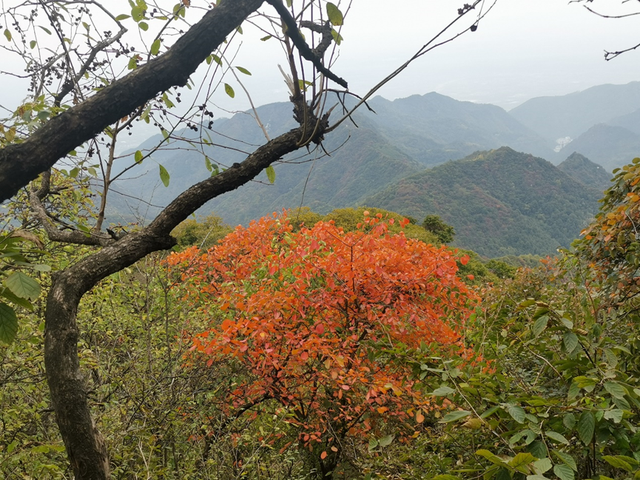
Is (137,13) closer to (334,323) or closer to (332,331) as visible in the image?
(332,331)

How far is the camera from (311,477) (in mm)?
4844

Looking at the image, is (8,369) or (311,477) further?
(311,477)

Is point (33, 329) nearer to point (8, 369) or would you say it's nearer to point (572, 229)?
point (8, 369)

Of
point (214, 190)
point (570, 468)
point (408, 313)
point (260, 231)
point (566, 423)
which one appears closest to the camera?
point (570, 468)

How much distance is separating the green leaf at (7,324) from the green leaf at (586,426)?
1.83 metres

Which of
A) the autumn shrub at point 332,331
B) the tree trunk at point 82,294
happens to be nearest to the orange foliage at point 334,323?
the autumn shrub at point 332,331

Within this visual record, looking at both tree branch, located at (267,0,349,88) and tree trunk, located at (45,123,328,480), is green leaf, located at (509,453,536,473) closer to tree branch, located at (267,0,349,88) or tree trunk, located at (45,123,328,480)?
tree trunk, located at (45,123,328,480)

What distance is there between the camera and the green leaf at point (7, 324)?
3.90ft

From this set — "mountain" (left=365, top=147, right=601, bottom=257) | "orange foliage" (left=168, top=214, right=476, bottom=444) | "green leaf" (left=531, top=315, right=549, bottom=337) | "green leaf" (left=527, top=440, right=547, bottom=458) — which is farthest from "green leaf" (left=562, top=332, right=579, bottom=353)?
"mountain" (left=365, top=147, right=601, bottom=257)

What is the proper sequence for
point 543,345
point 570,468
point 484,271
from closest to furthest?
point 570,468, point 543,345, point 484,271

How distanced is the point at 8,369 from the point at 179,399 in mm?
1542

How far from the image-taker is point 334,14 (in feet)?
5.44

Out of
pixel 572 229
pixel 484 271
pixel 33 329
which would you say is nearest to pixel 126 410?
pixel 33 329

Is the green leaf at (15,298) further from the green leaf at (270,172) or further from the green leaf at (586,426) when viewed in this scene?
the green leaf at (586,426)
